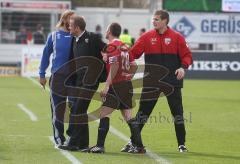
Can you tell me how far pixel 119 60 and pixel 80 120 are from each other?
1130 mm

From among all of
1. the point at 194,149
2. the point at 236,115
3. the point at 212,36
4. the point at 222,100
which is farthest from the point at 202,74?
the point at 194,149

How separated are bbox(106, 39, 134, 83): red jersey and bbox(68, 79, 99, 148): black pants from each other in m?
0.45

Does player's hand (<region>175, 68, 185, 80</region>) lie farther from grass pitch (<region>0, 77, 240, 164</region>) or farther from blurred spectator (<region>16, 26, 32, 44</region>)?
blurred spectator (<region>16, 26, 32, 44</region>)

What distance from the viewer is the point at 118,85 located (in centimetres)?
1182

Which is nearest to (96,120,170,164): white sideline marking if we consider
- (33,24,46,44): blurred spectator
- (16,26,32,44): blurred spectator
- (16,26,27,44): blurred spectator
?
(33,24,46,44): blurred spectator

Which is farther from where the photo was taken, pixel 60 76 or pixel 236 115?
pixel 236 115

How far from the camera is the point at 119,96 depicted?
38.8 feet

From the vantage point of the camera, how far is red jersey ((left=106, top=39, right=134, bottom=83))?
11617 mm

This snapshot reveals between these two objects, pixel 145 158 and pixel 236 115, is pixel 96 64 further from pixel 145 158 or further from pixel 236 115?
pixel 236 115

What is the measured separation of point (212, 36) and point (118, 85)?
2723 cm

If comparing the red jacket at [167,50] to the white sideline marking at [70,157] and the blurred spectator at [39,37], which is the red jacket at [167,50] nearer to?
the white sideline marking at [70,157]

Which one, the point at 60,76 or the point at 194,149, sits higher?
→ the point at 60,76

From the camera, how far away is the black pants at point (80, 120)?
39.5 feet

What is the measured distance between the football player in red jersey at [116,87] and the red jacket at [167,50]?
1.19ft
